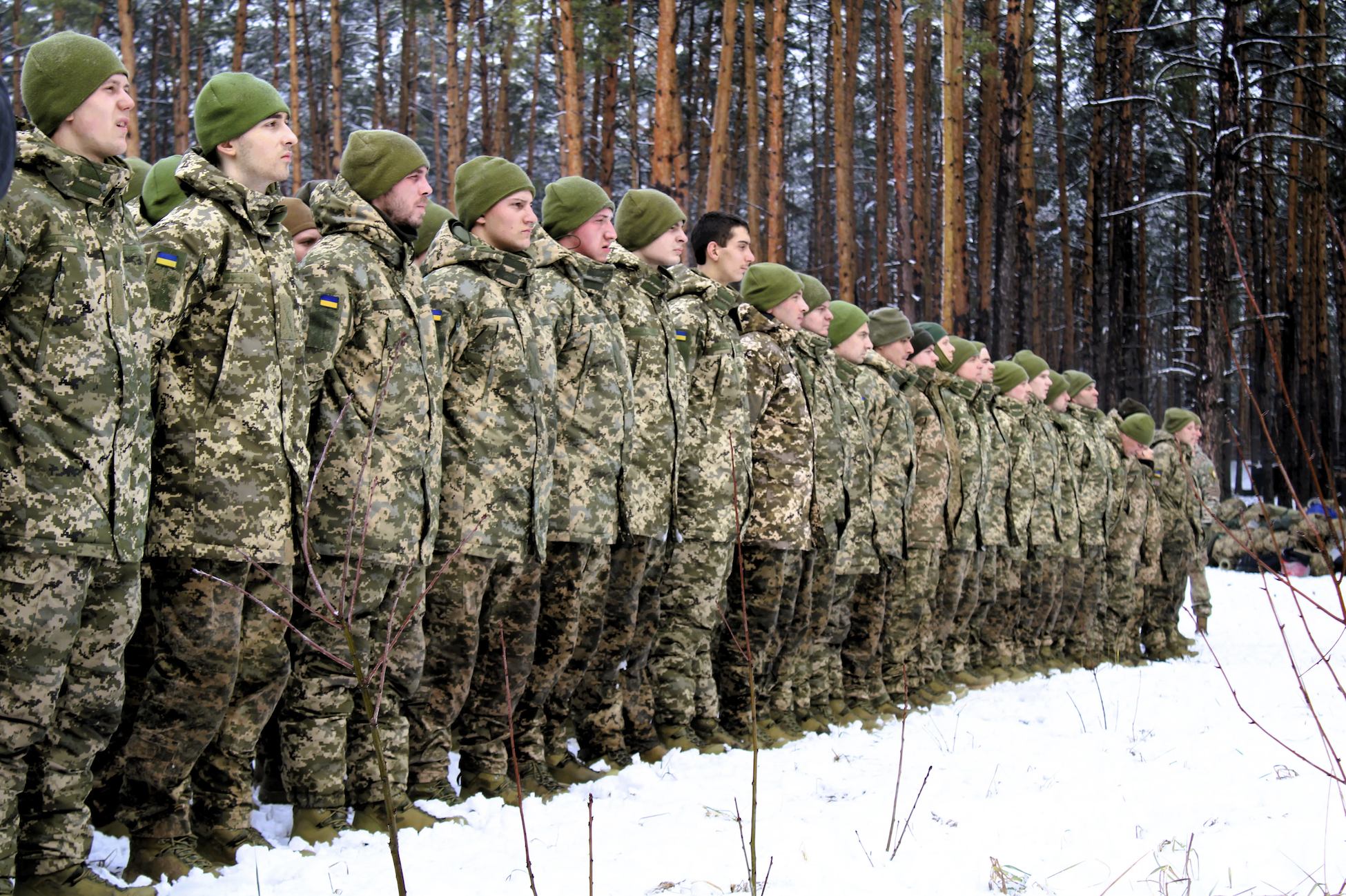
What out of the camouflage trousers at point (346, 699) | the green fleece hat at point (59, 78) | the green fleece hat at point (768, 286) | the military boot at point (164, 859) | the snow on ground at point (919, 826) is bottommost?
the snow on ground at point (919, 826)

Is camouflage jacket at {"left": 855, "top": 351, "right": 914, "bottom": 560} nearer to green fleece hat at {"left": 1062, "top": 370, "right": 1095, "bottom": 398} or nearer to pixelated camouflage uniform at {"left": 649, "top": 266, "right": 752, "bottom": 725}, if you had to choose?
pixelated camouflage uniform at {"left": 649, "top": 266, "right": 752, "bottom": 725}

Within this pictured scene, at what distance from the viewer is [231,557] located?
3.03 meters

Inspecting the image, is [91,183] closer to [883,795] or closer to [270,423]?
[270,423]

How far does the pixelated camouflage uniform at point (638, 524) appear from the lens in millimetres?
4793

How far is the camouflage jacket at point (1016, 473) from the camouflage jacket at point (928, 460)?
102 cm

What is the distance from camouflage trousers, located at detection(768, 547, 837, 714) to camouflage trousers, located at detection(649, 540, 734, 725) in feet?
2.17

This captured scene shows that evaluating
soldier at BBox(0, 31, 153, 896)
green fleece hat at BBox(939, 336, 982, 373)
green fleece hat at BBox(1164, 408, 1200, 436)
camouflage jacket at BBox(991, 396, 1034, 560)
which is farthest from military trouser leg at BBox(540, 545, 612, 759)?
green fleece hat at BBox(1164, 408, 1200, 436)

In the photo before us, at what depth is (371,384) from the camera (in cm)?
371

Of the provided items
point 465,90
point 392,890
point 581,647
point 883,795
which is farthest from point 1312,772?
point 465,90

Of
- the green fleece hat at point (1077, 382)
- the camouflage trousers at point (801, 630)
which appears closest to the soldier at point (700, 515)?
the camouflage trousers at point (801, 630)

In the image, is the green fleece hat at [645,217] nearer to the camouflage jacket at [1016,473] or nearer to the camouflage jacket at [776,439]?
the camouflage jacket at [776,439]

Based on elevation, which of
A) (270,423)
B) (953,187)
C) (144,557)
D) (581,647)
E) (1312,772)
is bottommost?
(1312,772)

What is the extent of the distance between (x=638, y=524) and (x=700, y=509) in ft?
2.02

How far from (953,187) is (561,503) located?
37.9ft
